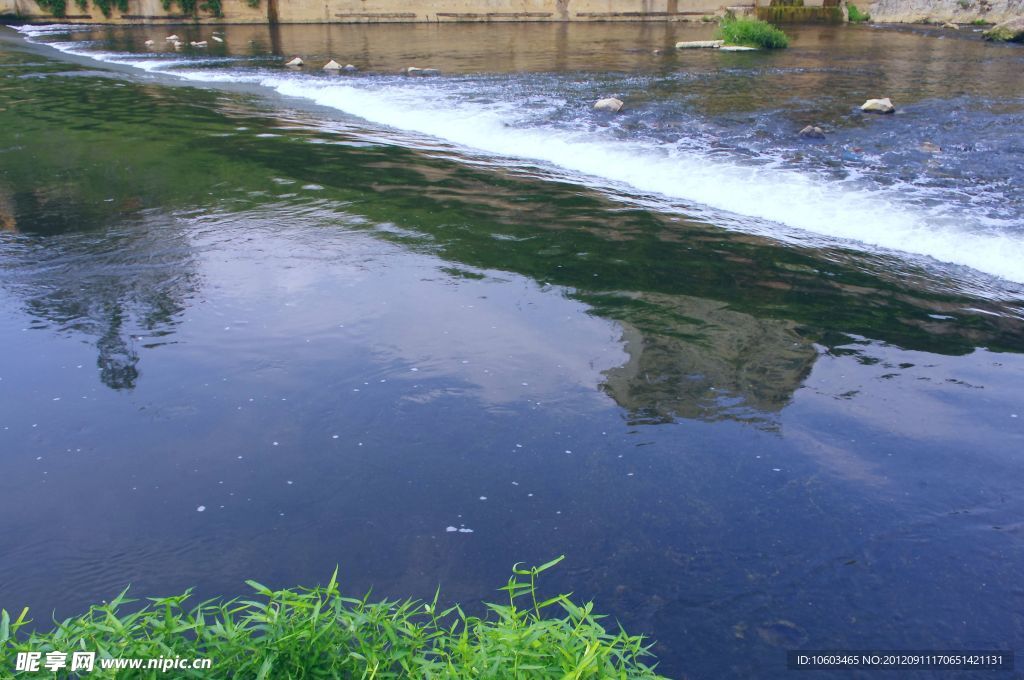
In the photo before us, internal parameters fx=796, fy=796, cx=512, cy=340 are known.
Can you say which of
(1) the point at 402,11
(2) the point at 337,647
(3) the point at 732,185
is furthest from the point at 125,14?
(2) the point at 337,647

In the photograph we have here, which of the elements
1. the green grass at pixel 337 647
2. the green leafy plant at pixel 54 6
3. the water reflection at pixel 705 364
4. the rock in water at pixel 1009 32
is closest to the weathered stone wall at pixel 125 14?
the green leafy plant at pixel 54 6

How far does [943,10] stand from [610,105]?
3036cm

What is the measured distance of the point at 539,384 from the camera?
516 cm

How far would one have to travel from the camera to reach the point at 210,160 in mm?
10922

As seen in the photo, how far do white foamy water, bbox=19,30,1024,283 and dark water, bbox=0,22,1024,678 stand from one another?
71mm

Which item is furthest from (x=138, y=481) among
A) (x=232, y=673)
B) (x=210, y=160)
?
(x=210, y=160)

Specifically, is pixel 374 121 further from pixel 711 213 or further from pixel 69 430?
pixel 69 430

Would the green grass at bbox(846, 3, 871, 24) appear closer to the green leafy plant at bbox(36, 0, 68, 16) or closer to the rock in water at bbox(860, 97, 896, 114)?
the rock in water at bbox(860, 97, 896, 114)

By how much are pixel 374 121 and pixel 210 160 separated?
4.19 meters

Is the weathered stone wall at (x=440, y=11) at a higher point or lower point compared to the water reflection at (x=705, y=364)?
higher

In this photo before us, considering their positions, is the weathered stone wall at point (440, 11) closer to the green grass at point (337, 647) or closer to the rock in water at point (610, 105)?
the rock in water at point (610, 105)

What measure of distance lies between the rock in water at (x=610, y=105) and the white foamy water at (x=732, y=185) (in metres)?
0.40

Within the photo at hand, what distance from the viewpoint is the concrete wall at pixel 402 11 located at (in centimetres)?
4009

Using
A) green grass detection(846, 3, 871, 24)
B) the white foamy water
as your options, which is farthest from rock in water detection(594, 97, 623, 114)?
green grass detection(846, 3, 871, 24)
